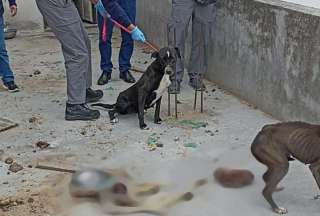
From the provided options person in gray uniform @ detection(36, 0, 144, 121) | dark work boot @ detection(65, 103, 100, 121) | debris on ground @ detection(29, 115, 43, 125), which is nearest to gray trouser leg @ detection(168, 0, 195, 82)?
person in gray uniform @ detection(36, 0, 144, 121)

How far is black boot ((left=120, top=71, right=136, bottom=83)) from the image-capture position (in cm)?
689

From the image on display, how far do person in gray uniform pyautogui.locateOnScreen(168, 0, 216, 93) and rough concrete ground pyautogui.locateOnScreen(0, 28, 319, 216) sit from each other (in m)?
0.20

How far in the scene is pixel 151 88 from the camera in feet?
17.9

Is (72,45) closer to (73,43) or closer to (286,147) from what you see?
(73,43)

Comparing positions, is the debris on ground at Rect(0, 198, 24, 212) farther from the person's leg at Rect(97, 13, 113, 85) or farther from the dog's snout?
the person's leg at Rect(97, 13, 113, 85)

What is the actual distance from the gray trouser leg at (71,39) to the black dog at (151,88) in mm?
425

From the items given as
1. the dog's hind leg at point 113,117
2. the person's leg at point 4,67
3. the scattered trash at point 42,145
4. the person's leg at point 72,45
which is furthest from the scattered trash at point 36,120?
the person's leg at point 4,67

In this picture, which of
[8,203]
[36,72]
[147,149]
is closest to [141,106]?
[147,149]

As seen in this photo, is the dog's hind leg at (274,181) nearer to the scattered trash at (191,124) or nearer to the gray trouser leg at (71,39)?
the scattered trash at (191,124)

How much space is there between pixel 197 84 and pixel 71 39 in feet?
5.41

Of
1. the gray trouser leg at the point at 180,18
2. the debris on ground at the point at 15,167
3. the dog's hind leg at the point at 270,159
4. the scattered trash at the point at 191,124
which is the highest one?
the gray trouser leg at the point at 180,18

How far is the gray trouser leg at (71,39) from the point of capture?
5395 millimetres

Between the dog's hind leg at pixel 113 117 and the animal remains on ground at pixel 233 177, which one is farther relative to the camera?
the dog's hind leg at pixel 113 117

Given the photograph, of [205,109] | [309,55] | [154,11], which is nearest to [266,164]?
[309,55]
